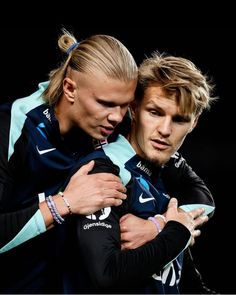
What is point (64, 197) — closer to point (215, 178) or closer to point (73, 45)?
point (73, 45)

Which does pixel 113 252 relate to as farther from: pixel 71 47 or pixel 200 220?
pixel 71 47

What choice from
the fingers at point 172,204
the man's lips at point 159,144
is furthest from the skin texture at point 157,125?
the fingers at point 172,204

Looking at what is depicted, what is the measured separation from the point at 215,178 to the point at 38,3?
1766 mm

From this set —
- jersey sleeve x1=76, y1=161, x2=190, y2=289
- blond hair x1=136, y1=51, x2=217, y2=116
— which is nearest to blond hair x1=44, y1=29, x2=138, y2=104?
blond hair x1=136, y1=51, x2=217, y2=116

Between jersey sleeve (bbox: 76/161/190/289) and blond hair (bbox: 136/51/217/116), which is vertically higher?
blond hair (bbox: 136/51/217/116)

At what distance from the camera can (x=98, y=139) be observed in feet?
5.94

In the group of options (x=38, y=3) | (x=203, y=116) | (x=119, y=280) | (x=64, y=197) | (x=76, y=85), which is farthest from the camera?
(x=203, y=116)

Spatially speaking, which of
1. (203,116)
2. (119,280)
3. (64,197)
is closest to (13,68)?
(203,116)

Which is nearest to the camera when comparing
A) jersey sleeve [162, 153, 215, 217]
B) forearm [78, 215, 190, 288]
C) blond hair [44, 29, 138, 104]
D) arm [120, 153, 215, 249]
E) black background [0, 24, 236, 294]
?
forearm [78, 215, 190, 288]

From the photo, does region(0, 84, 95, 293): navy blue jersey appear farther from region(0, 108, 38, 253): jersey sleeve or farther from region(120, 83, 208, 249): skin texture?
region(120, 83, 208, 249): skin texture

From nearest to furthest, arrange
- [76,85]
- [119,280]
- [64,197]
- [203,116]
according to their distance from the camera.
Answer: [119,280] < [64,197] < [76,85] < [203,116]

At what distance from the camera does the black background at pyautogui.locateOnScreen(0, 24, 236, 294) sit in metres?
3.53

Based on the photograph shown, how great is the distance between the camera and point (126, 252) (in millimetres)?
1525

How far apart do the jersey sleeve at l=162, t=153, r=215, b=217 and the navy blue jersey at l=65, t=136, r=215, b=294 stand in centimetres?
22
